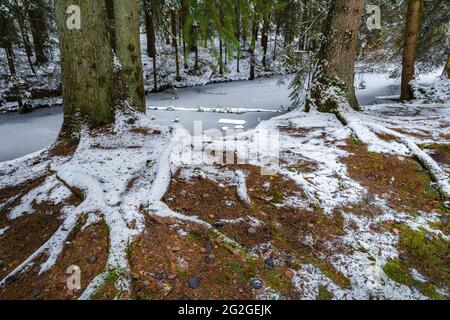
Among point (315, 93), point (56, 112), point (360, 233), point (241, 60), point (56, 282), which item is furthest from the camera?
point (241, 60)

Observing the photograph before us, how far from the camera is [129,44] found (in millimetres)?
5965

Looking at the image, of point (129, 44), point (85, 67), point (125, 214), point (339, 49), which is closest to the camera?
point (125, 214)

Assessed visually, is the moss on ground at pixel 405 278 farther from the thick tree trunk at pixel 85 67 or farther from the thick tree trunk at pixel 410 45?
the thick tree trunk at pixel 410 45

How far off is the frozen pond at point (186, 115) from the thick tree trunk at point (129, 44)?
2162 millimetres

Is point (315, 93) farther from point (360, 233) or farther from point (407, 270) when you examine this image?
point (407, 270)

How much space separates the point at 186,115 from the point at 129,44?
13.1 ft

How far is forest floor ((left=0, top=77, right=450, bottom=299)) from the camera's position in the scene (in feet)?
8.20

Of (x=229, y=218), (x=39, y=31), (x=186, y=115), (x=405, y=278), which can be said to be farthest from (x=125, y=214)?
(x=39, y=31)

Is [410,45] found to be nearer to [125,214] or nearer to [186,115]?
[186,115]

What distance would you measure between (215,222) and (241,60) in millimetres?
23256

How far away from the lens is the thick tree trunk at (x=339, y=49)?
20.3 ft

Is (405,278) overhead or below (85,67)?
below

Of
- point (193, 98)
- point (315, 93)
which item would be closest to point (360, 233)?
point (315, 93)

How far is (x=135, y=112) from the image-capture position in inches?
240
